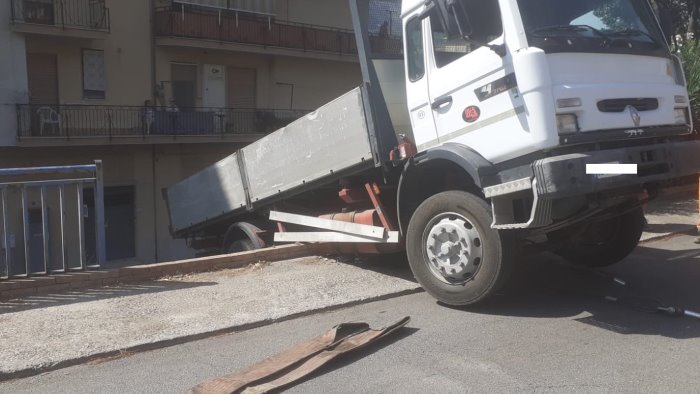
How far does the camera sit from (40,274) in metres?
6.91

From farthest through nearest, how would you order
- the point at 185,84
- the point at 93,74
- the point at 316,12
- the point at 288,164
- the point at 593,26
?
the point at 316,12
the point at 185,84
the point at 93,74
the point at 288,164
the point at 593,26

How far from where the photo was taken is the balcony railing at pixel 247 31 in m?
21.5

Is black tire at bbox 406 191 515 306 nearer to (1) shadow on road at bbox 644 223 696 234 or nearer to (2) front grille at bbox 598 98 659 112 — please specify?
(2) front grille at bbox 598 98 659 112

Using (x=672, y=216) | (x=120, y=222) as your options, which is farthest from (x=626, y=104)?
(x=120, y=222)

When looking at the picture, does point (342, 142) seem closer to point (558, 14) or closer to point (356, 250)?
point (356, 250)

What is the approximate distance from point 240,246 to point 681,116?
5.92m

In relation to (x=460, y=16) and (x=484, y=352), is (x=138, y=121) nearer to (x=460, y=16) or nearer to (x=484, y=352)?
(x=460, y=16)

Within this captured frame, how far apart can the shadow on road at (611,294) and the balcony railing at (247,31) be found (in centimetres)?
1640

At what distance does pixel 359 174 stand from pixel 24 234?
3485 mm

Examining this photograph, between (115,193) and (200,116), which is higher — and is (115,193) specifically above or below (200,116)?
below

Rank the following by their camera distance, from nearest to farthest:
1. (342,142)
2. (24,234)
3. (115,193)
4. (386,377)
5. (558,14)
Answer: (386,377) → (558,14) → (24,234) → (342,142) → (115,193)

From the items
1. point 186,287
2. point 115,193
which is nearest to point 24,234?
point 186,287

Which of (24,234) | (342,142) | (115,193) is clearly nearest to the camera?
(24,234)

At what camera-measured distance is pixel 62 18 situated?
19391mm
